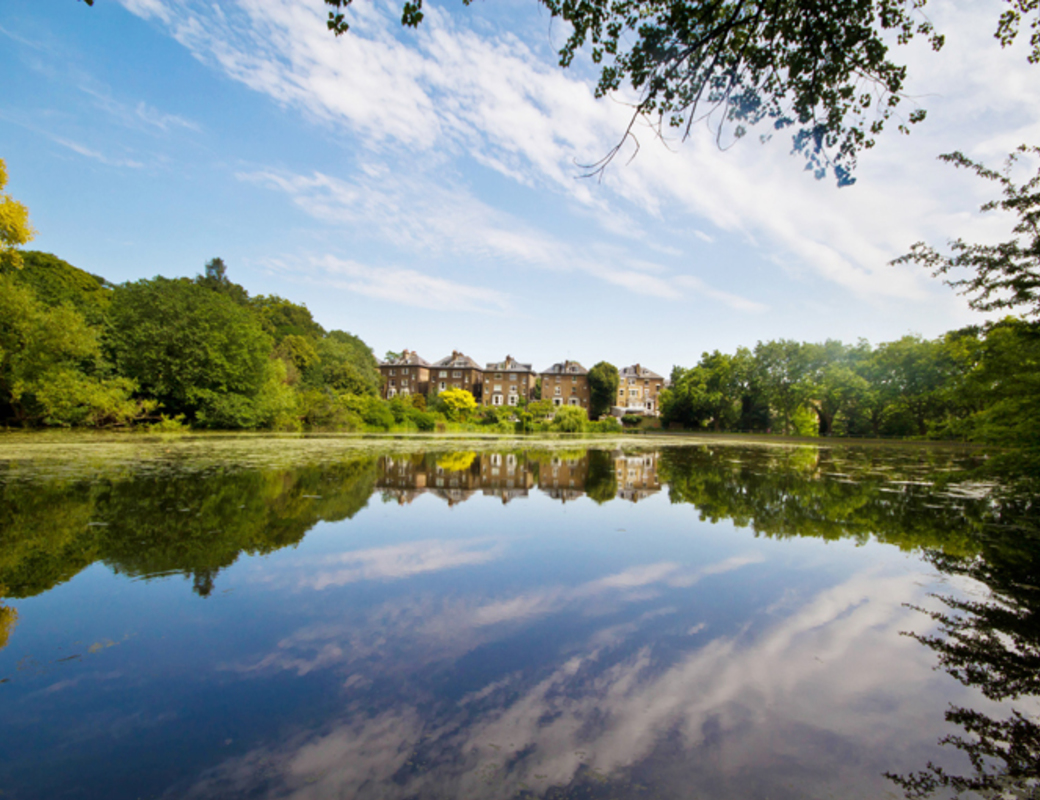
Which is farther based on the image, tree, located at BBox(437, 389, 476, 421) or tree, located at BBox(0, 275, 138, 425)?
tree, located at BBox(437, 389, 476, 421)

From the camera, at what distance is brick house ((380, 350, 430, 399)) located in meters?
75.1

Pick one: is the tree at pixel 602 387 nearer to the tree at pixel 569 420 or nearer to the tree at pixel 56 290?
the tree at pixel 569 420

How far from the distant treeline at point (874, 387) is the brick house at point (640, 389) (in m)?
13.8

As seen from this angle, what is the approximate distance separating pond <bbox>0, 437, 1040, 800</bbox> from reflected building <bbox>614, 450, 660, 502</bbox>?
291cm

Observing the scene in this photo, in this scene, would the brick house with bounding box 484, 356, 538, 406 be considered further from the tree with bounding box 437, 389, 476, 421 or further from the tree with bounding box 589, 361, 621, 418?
the tree with bounding box 437, 389, 476, 421

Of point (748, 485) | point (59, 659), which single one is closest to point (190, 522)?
point (59, 659)

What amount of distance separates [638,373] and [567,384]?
50.6ft

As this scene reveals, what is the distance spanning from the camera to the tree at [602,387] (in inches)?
2744

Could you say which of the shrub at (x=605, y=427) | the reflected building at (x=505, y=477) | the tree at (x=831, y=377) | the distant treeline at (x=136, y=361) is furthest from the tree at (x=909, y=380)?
the distant treeline at (x=136, y=361)

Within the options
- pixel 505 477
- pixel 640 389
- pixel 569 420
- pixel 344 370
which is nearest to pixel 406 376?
pixel 344 370

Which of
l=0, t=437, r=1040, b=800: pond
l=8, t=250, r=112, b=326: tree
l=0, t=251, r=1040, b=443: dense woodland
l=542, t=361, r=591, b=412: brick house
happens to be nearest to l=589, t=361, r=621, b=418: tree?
l=542, t=361, r=591, b=412: brick house

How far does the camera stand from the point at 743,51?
17.6 ft

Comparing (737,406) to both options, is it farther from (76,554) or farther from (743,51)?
(76,554)

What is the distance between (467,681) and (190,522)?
5322mm
